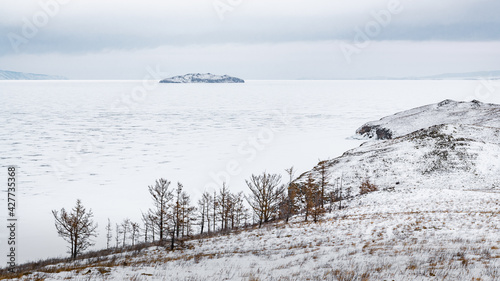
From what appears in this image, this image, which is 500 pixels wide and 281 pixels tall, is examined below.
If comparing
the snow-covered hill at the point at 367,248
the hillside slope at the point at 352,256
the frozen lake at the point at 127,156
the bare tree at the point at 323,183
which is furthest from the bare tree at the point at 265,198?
the frozen lake at the point at 127,156

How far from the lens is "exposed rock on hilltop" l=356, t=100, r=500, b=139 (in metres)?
98.4

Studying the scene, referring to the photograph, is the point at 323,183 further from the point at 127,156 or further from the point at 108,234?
the point at 127,156

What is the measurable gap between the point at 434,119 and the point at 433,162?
179ft

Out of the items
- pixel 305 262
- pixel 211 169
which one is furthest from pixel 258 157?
pixel 305 262

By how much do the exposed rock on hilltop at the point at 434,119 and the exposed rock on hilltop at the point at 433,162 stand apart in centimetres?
2648

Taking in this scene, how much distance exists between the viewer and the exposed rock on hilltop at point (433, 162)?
54.6m

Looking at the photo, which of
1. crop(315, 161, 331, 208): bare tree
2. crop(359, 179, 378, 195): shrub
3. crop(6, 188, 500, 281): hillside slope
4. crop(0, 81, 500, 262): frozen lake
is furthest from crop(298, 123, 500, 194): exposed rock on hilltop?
crop(6, 188, 500, 281): hillside slope

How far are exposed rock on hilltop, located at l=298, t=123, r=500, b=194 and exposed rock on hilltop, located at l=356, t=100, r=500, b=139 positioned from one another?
26.5 m

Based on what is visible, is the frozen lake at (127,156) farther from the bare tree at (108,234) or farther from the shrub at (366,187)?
the shrub at (366,187)

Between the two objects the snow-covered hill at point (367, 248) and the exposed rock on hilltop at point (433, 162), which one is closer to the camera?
the snow-covered hill at point (367, 248)

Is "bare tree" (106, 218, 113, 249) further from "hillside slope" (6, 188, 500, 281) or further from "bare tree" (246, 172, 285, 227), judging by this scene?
"bare tree" (246, 172, 285, 227)

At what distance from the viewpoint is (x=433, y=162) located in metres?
60.6

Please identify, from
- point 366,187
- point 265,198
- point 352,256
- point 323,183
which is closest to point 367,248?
point 352,256

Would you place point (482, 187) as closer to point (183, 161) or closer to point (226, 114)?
point (183, 161)
